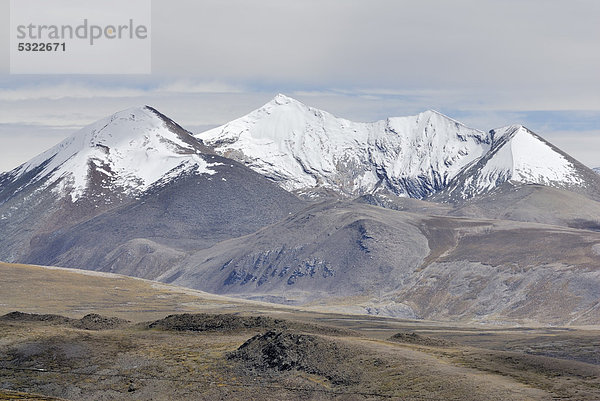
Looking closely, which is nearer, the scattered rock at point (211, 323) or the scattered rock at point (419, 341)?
the scattered rock at point (419, 341)

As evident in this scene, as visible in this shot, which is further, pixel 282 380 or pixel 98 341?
pixel 98 341

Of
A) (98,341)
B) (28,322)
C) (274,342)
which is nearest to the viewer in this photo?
(274,342)

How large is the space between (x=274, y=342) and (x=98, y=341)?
65.5 ft

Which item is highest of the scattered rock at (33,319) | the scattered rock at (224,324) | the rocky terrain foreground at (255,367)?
the scattered rock at (33,319)

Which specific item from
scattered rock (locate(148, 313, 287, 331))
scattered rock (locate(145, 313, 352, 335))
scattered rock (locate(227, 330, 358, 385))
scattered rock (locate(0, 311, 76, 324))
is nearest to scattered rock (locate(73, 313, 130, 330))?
scattered rock (locate(0, 311, 76, 324))

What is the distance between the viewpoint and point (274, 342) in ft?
273

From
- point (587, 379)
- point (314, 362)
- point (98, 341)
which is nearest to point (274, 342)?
point (314, 362)

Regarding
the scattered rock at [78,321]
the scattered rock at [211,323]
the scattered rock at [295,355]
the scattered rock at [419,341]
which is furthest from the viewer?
the scattered rock at [78,321]

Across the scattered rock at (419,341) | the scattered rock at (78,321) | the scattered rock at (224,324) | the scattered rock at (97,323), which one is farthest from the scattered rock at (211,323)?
the scattered rock at (419,341)

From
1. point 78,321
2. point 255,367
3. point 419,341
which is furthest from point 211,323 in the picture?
point 419,341

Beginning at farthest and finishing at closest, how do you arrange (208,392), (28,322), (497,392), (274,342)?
(28,322) < (274,342) < (208,392) < (497,392)

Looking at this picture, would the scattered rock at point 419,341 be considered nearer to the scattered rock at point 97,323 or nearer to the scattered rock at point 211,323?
the scattered rock at point 211,323

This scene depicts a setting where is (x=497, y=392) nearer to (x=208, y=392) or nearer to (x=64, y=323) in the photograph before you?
(x=208, y=392)

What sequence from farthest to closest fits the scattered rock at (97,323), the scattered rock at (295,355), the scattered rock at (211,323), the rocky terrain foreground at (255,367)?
1. the scattered rock at (97,323)
2. the scattered rock at (211,323)
3. the scattered rock at (295,355)
4. the rocky terrain foreground at (255,367)
